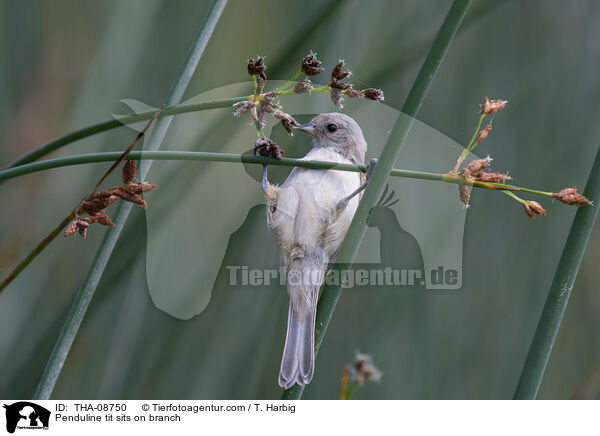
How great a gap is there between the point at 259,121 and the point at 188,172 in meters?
0.73

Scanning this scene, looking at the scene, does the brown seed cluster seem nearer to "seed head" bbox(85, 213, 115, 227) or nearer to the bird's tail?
"seed head" bbox(85, 213, 115, 227)

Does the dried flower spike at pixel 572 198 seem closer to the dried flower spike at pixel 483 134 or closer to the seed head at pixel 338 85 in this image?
the dried flower spike at pixel 483 134

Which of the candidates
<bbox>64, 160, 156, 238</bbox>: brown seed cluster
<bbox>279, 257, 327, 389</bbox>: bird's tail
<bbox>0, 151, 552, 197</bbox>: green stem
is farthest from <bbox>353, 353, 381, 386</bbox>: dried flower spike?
<bbox>64, 160, 156, 238</bbox>: brown seed cluster

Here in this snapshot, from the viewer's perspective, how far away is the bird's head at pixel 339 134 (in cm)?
129

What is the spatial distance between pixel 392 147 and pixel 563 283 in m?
0.33

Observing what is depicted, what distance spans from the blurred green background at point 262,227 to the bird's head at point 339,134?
0.11m

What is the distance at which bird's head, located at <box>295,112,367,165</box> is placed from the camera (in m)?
1.29

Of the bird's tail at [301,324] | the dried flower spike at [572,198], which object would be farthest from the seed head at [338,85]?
the bird's tail at [301,324]

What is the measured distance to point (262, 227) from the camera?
1.50 meters

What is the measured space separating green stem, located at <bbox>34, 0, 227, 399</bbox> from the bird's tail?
13.7 inches
